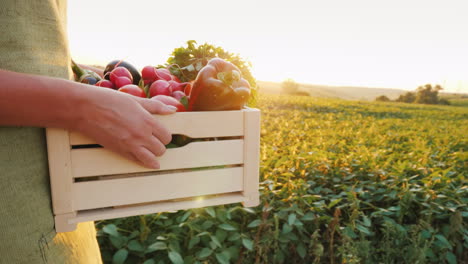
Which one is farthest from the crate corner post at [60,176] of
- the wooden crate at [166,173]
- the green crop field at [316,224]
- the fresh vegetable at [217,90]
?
the green crop field at [316,224]

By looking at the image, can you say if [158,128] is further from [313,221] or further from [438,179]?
[438,179]

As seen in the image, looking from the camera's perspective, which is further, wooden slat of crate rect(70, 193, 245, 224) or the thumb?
wooden slat of crate rect(70, 193, 245, 224)

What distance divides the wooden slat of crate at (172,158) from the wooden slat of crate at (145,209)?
14 centimetres

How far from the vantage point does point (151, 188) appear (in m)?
1.39

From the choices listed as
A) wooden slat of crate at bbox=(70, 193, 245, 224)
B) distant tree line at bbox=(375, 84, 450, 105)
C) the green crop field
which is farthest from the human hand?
distant tree line at bbox=(375, 84, 450, 105)

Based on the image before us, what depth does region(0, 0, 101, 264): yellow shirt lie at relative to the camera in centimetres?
109

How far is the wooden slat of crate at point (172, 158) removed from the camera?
129 centimetres

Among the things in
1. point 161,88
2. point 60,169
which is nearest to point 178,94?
point 161,88

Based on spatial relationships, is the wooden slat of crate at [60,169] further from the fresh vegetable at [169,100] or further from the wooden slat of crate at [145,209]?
the fresh vegetable at [169,100]

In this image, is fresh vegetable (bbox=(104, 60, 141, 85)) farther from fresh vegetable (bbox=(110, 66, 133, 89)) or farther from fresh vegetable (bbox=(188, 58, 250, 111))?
fresh vegetable (bbox=(188, 58, 250, 111))

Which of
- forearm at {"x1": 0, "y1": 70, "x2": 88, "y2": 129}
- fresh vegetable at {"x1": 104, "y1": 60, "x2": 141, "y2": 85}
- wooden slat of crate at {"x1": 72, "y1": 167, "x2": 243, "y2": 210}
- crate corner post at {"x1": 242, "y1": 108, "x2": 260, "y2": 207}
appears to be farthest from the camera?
fresh vegetable at {"x1": 104, "y1": 60, "x2": 141, "y2": 85}

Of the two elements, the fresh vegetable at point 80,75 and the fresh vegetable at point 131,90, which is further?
the fresh vegetable at point 80,75

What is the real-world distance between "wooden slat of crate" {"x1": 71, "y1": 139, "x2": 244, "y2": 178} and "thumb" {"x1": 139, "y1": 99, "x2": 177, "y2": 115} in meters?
0.16

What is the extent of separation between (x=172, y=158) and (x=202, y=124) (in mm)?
166
